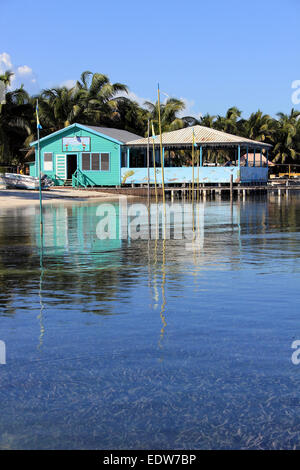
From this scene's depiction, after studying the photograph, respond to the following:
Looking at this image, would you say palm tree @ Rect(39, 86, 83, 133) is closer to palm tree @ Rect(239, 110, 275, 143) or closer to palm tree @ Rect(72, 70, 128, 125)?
palm tree @ Rect(72, 70, 128, 125)

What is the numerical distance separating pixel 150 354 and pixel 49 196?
4151cm

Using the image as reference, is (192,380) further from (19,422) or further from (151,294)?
(151,294)

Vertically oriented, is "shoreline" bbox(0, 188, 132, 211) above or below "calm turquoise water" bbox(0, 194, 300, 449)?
above

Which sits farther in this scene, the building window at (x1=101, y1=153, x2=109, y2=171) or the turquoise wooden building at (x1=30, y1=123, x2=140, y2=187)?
the building window at (x1=101, y1=153, x2=109, y2=171)

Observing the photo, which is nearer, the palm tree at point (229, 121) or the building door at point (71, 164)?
the building door at point (71, 164)

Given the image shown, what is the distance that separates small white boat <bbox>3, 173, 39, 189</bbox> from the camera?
5175 cm

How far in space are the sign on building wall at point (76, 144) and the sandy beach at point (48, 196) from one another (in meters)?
3.74

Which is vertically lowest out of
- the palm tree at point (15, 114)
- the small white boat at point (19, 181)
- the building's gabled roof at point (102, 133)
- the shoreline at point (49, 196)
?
the shoreline at point (49, 196)

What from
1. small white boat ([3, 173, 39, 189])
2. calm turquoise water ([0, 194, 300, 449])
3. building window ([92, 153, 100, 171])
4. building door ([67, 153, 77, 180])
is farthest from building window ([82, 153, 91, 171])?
calm turquoise water ([0, 194, 300, 449])

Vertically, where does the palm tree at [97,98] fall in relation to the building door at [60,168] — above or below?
above

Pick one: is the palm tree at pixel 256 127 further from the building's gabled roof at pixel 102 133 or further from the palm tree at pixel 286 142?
the building's gabled roof at pixel 102 133

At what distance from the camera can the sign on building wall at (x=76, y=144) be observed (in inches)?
2117

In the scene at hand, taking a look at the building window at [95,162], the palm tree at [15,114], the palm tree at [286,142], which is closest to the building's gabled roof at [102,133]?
the building window at [95,162]

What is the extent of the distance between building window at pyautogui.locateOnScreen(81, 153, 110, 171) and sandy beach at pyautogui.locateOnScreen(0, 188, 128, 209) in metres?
2.64
